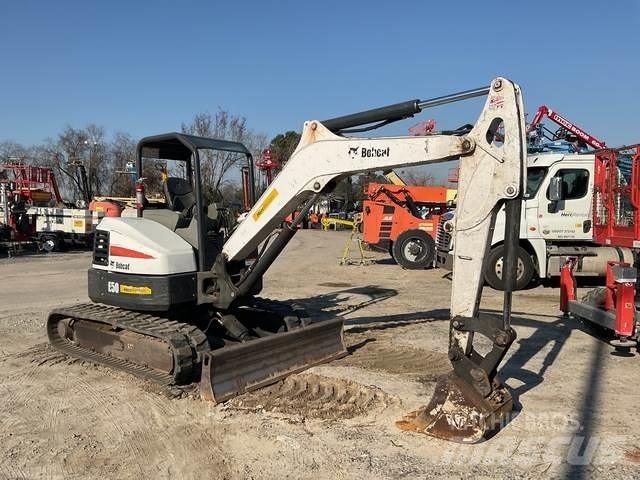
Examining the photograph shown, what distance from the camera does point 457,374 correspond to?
452cm

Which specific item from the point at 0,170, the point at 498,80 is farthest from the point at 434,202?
the point at 0,170

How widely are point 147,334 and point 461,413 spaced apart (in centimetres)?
307

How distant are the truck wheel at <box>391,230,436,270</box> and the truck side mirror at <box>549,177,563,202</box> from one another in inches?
195

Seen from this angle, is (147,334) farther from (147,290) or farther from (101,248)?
(101,248)

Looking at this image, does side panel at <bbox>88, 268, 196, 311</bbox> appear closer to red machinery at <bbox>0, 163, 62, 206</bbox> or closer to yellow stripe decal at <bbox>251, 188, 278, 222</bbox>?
yellow stripe decal at <bbox>251, 188, 278, 222</bbox>

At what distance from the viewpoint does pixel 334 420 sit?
187 inches

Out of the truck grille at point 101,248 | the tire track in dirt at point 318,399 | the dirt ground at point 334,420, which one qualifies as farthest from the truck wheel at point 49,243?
the tire track in dirt at point 318,399

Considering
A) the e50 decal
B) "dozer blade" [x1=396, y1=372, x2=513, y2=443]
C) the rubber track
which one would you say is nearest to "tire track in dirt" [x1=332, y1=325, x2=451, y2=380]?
"dozer blade" [x1=396, y1=372, x2=513, y2=443]

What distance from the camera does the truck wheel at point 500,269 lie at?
12.2 metres

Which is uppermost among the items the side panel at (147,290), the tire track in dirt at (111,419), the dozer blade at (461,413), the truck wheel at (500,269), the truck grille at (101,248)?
the truck grille at (101,248)

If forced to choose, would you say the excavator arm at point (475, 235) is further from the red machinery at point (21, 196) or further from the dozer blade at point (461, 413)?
the red machinery at point (21, 196)

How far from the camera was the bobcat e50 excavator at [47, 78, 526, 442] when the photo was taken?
439 cm

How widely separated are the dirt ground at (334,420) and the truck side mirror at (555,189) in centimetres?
432

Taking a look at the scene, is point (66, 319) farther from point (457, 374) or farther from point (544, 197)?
point (544, 197)
